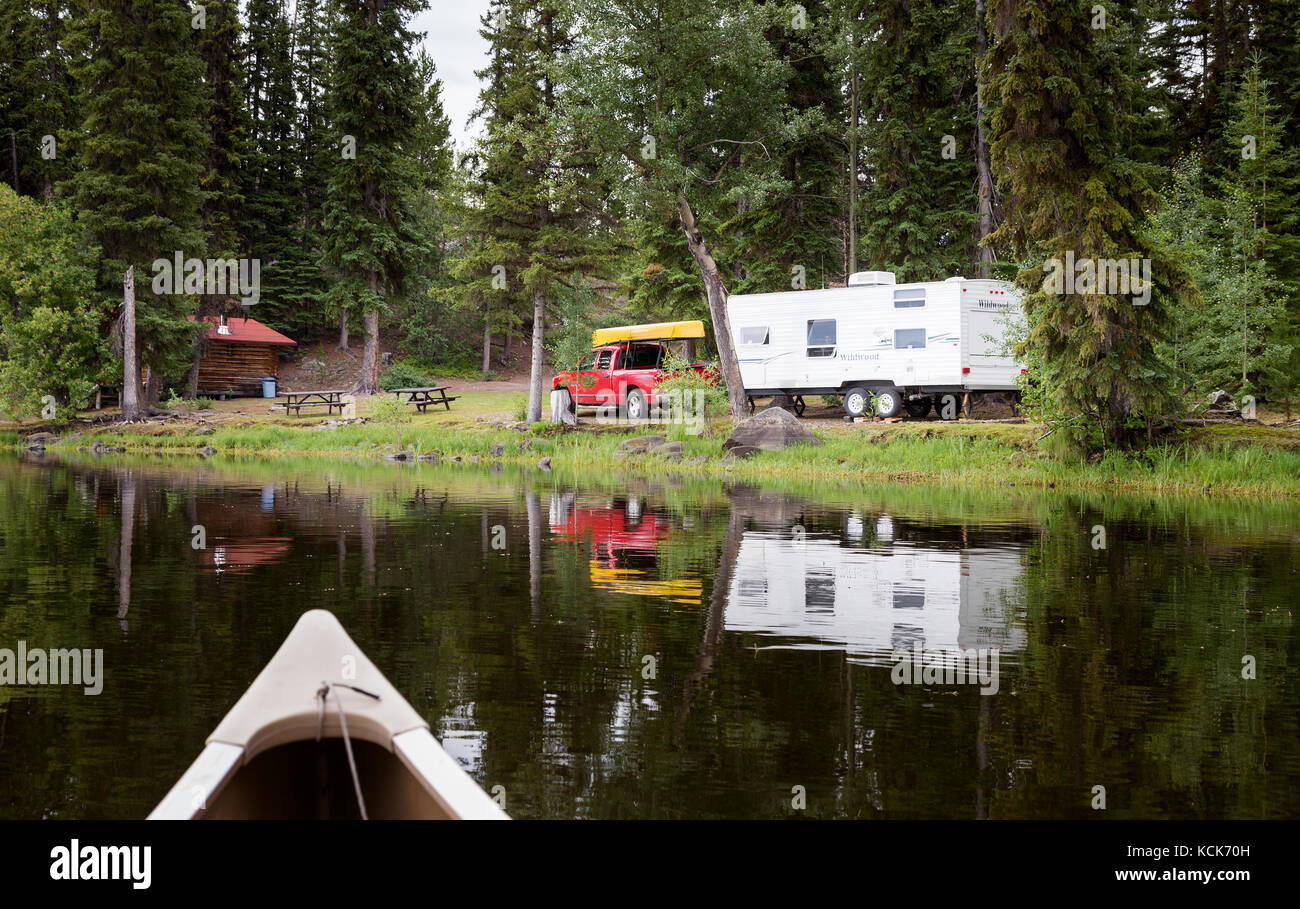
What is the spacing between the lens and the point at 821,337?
29828 mm

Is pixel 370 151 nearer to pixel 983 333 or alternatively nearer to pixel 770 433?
pixel 770 433

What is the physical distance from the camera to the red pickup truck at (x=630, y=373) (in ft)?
109

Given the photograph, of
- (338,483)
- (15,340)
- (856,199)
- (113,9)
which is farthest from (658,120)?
(15,340)

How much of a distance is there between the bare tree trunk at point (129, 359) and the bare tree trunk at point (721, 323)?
20450 millimetres

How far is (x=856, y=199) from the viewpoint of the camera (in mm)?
35062

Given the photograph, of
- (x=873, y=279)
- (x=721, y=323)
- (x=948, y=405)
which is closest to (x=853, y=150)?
(x=873, y=279)

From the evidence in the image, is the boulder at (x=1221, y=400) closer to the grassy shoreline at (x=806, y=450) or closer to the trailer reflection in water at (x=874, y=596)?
the grassy shoreline at (x=806, y=450)

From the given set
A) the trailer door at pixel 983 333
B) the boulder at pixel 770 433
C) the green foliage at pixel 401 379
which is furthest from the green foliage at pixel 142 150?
the trailer door at pixel 983 333

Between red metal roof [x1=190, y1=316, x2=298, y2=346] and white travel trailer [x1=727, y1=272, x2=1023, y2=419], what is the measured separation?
88.5 ft

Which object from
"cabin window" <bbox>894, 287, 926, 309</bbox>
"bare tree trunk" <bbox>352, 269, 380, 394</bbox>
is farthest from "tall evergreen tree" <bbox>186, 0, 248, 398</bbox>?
"cabin window" <bbox>894, 287, 926, 309</bbox>

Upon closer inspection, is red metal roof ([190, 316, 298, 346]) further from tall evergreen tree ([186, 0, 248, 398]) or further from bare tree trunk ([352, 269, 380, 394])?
bare tree trunk ([352, 269, 380, 394])
